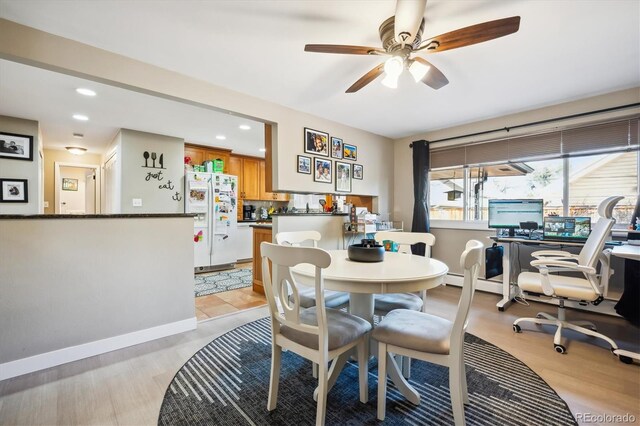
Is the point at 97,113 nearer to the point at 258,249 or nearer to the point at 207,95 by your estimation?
the point at 207,95

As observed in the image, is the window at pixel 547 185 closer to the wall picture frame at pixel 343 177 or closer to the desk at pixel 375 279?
the wall picture frame at pixel 343 177

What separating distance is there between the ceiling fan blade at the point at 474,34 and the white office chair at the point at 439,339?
45.0 inches

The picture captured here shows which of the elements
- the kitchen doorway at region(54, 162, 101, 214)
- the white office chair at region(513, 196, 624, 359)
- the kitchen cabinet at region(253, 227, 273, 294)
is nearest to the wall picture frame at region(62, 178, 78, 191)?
the kitchen doorway at region(54, 162, 101, 214)

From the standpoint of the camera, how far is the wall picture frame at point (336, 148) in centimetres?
371

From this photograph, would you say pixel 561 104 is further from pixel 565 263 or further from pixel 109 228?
pixel 109 228

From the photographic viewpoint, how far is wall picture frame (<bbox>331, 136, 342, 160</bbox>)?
3.71 metres

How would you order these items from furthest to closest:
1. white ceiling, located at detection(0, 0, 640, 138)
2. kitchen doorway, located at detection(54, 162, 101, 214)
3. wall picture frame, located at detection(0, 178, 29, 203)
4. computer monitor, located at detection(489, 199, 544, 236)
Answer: kitchen doorway, located at detection(54, 162, 101, 214) → wall picture frame, located at detection(0, 178, 29, 203) → computer monitor, located at detection(489, 199, 544, 236) → white ceiling, located at detection(0, 0, 640, 138)

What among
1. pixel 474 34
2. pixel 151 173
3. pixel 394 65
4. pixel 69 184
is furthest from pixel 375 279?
pixel 69 184

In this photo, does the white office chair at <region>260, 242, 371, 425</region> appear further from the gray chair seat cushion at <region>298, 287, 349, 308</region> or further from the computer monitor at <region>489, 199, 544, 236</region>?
the computer monitor at <region>489, 199, 544, 236</region>

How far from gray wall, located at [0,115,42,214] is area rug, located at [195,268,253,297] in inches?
92.5

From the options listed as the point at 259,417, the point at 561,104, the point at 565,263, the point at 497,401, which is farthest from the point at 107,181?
the point at 561,104

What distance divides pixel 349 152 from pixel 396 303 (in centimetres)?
253

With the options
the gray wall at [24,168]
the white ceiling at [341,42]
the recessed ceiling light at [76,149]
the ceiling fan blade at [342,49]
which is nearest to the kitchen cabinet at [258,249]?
the white ceiling at [341,42]

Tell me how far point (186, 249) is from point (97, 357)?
100cm
